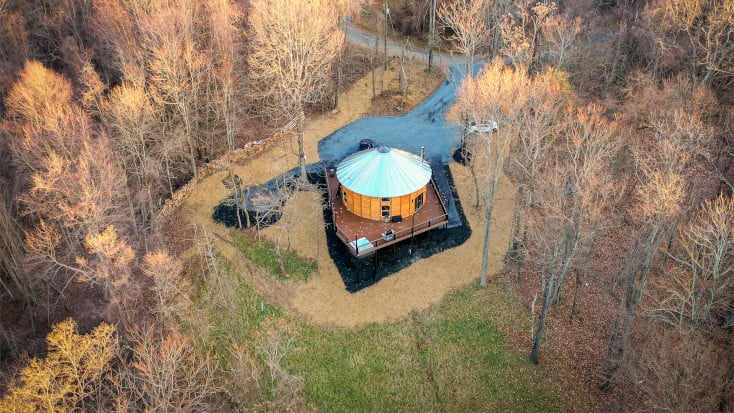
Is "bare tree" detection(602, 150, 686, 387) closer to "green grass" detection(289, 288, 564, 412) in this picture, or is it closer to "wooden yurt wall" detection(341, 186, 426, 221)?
"green grass" detection(289, 288, 564, 412)

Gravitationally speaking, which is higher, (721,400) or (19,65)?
(19,65)

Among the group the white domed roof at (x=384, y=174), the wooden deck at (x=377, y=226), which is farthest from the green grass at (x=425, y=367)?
the white domed roof at (x=384, y=174)

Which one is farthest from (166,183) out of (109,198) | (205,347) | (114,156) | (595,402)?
(595,402)

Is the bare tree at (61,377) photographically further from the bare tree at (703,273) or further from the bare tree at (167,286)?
the bare tree at (703,273)

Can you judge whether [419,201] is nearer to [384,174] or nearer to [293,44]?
[384,174]

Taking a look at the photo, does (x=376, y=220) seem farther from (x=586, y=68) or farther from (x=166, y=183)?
(x=586, y=68)
